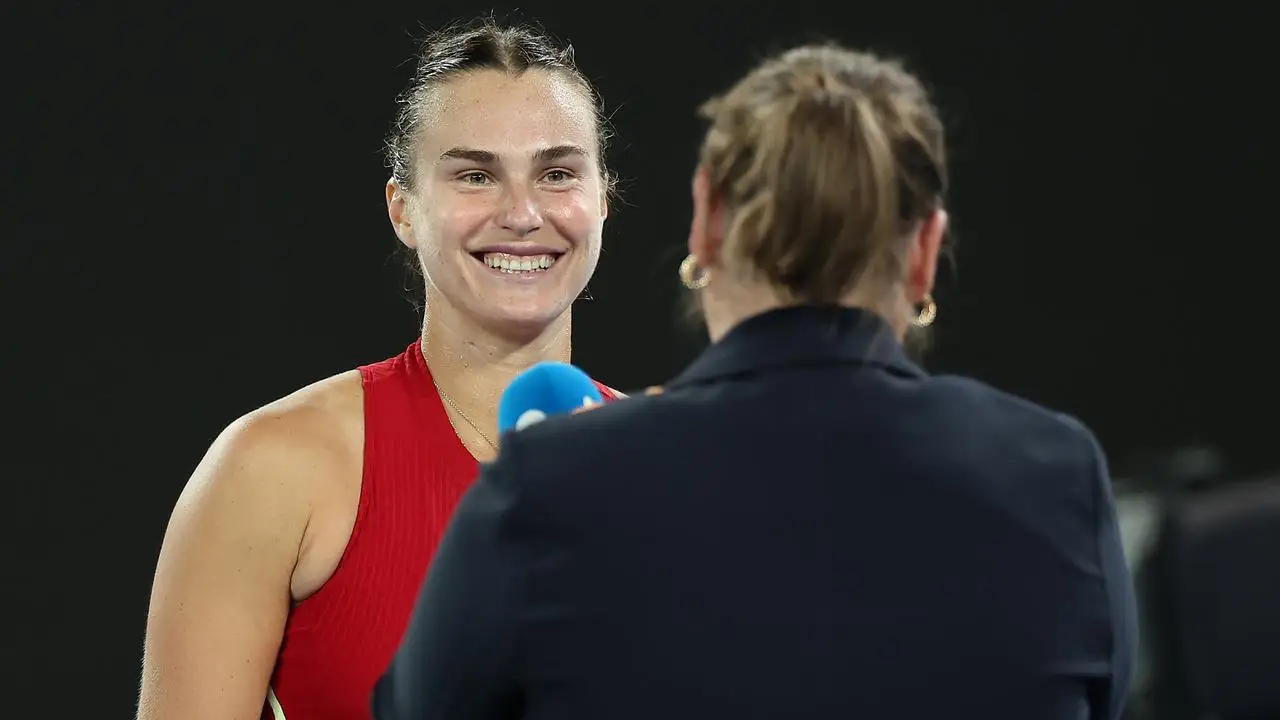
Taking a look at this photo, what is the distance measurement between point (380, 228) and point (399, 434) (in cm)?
103

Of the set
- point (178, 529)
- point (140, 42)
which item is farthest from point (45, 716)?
point (178, 529)

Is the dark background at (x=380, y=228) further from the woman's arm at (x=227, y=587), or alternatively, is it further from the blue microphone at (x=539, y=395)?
the blue microphone at (x=539, y=395)

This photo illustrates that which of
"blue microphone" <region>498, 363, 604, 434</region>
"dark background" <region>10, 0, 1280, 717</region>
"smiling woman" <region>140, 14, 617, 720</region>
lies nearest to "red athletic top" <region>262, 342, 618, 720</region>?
"smiling woman" <region>140, 14, 617, 720</region>

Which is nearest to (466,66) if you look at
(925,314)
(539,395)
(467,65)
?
(467,65)

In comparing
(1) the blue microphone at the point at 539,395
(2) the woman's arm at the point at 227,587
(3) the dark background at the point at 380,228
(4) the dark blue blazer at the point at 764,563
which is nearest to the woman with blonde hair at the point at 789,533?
(4) the dark blue blazer at the point at 764,563

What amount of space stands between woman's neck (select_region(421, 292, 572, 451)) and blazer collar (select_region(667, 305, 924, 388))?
683 millimetres

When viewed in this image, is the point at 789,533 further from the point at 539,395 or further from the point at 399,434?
the point at 399,434

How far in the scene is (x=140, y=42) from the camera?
2.28 meters

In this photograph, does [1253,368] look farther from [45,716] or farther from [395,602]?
[45,716]

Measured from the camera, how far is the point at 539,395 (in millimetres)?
931

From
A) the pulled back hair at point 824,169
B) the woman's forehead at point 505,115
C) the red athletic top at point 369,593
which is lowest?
the red athletic top at point 369,593

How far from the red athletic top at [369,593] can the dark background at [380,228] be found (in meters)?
1.02

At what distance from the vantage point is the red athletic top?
4.22ft

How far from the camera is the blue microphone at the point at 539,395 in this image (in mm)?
929
